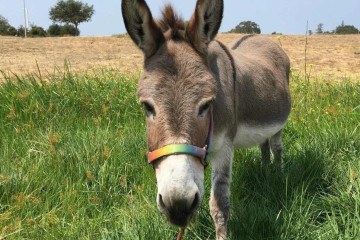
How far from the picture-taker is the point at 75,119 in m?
4.59

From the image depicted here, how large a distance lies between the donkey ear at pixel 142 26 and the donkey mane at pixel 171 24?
9 centimetres

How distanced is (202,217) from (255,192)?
0.49 meters

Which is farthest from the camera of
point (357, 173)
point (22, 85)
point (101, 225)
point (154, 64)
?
point (22, 85)

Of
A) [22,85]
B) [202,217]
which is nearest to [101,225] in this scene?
[202,217]

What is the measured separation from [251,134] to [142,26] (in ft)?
4.55

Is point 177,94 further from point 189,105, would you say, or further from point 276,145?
point 276,145

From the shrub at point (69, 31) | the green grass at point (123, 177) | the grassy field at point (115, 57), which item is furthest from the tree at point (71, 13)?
the green grass at point (123, 177)

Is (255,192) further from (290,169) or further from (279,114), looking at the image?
(279,114)

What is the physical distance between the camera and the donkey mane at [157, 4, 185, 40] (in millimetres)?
2528

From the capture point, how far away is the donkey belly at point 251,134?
322 centimetres

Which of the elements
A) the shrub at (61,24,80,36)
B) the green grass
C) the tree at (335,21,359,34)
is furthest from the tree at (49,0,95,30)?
the green grass

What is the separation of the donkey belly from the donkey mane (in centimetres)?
95

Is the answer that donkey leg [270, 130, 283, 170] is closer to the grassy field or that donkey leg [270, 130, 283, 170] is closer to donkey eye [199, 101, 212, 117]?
donkey eye [199, 101, 212, 117]

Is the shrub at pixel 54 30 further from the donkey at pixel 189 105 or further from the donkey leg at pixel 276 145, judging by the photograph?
the donkey at pixel 189 105
